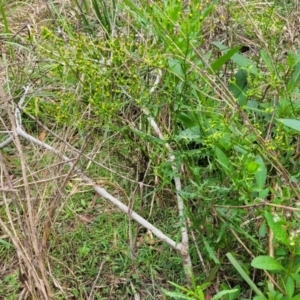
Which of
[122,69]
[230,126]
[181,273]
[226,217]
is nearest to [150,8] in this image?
[122,69]

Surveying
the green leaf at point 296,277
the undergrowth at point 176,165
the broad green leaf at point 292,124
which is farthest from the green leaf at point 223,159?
the green leaf at point 296,277

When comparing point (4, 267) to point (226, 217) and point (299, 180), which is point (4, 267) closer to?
point (226, 217)

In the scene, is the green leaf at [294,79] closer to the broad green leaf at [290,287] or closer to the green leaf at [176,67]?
the green leaf at [176,67]

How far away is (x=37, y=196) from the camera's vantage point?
77.4 inches

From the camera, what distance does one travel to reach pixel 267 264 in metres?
1.39

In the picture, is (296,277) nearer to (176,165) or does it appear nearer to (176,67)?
(176,165)

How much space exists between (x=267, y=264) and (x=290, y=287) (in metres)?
0.08

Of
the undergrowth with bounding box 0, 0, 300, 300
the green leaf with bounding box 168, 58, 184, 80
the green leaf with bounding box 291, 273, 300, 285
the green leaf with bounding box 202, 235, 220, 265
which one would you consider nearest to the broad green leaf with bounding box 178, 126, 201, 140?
the undergrowth with bounding box 0, 0, 300, 300

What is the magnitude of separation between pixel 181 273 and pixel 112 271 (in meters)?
0.24

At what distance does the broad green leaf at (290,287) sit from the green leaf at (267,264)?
4 centimetres

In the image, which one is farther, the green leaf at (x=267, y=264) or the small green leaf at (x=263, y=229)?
the small green leaf at (x=263, y=229)

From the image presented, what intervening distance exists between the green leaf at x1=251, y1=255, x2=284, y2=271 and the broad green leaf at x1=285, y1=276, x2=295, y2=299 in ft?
0.12

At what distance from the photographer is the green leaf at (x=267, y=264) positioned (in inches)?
54.6

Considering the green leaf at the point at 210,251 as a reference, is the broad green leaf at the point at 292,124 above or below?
above
